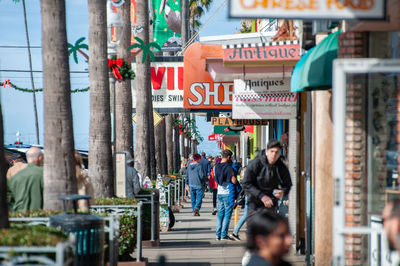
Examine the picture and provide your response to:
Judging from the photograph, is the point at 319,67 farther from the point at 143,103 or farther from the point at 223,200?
the point at 143,103

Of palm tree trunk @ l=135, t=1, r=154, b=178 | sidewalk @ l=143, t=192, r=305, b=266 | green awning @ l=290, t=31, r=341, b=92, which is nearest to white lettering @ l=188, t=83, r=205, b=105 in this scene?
sidewalk @ l=143, t=192, r=305, b=266

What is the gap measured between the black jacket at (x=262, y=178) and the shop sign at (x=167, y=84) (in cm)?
1256

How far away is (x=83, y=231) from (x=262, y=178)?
3493mm

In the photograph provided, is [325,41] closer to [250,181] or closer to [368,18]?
[250,181]

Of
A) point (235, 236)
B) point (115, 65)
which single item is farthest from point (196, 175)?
point (115, 65)

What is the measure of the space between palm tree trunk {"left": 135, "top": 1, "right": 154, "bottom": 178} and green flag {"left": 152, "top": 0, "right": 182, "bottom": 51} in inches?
390

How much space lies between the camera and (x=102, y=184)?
12961 millimetres

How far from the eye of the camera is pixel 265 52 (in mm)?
12281

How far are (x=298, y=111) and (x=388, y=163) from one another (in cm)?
649

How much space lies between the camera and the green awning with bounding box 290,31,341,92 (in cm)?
909

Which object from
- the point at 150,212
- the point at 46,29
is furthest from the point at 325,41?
the point at 150,212

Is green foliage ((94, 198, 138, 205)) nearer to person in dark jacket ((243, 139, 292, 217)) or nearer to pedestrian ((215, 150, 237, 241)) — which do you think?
person in dark jacket ((243, 139, 292, 217))

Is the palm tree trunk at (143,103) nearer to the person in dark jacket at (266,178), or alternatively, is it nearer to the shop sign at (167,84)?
A: the shop sign at (167,84)

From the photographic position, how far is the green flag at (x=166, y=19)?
104 feet
